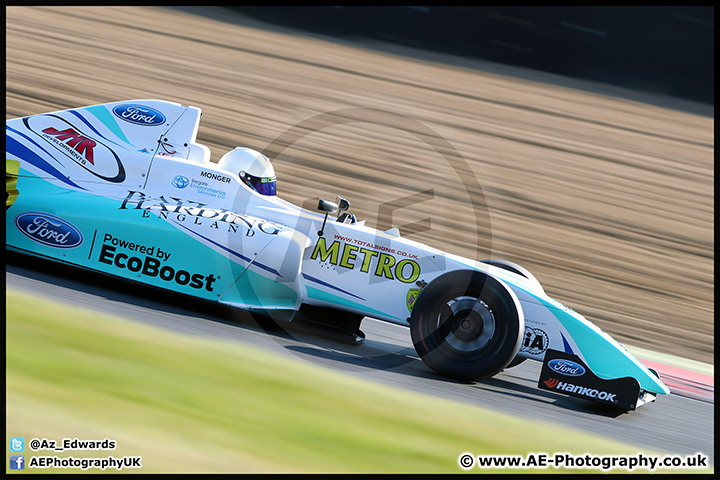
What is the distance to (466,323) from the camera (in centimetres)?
516

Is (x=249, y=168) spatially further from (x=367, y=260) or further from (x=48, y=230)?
(x=48, y=230)

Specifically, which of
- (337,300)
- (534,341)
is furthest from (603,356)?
(337,300)

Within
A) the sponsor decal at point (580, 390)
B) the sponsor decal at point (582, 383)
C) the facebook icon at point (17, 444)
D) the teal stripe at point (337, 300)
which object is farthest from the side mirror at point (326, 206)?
the facebook icon at point (17, 444)

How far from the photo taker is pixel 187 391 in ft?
13.6

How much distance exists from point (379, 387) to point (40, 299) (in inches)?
99.5

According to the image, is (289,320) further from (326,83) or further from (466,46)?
(466,46)

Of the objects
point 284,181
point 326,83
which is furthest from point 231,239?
point 326,83

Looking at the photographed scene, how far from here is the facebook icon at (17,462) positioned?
3.26 metres

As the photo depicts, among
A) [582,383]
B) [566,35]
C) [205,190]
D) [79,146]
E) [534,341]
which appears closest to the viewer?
[582,383]

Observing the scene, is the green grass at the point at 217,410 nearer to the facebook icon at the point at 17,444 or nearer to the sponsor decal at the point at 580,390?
the facebook icon at the point at 17,444

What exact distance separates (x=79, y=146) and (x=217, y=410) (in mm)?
3211

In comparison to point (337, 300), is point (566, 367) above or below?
below

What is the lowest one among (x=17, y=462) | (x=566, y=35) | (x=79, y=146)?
(x=17, y=462)

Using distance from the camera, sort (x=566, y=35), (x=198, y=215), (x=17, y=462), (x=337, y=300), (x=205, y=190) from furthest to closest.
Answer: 1. (x=566, y=35)
2. (x=205, y=190)
3. (x=198, y=215)
4. (x=337, y=300)
5. (x=17, y=462)
